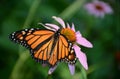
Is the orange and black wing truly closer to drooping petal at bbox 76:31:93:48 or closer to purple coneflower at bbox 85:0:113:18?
drooping petal at bbox 76:31:93:48

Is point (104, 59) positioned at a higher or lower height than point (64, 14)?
lower

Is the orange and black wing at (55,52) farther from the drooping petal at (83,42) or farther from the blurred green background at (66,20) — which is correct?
the blurred green background at (66,20)

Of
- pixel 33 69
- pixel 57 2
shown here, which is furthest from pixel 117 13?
pixel 33 69

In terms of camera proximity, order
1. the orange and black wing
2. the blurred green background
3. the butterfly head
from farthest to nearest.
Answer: the blurred green background → the butterfly head → the orange and black wing

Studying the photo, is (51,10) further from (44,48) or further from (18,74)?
(44,48)

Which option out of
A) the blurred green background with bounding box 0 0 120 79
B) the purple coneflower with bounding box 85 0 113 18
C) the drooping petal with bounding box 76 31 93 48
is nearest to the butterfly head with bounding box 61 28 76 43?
the drooping petal with bounding box 76 31 93 48

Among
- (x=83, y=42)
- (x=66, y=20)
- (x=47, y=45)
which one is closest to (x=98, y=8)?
(x=66, y=20)

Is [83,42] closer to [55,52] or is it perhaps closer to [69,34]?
[69,34]
